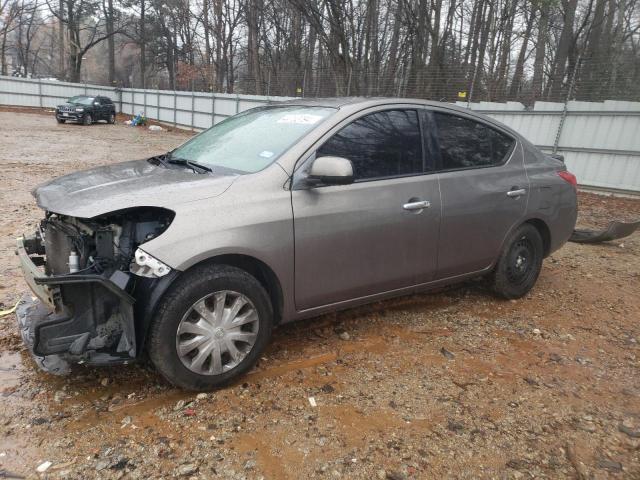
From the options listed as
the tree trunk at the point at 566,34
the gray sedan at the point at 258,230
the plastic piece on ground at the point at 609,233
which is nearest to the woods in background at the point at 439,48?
the tree trunk at the point at 566,34

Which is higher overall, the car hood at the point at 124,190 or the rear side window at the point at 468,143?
the rear side window at the point at 468,143

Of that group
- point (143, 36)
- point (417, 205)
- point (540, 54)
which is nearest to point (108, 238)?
point (417, 205)

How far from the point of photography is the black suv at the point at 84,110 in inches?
969

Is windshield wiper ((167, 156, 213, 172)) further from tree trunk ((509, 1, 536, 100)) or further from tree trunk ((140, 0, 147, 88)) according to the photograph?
tree trunk ((140, 0, 147, 88))

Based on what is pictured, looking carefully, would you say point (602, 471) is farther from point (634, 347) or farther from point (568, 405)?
point (634, 347)

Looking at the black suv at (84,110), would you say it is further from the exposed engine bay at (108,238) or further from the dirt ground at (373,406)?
the exposed engine bay at (108,238)

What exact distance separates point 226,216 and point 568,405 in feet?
Answer: 7.72

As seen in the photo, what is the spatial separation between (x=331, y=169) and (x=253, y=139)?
0.78 metres

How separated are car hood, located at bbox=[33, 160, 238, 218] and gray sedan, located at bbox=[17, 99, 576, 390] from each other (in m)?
0.01

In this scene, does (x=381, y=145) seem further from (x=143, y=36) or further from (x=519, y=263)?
(x=143, y=36)

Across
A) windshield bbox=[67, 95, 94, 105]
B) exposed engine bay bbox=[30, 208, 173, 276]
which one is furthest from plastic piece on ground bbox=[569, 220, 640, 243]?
windshield bbox=[67, 95, 94, 105]

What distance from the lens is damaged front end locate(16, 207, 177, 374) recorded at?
95.3 inches

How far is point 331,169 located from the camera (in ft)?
9.37

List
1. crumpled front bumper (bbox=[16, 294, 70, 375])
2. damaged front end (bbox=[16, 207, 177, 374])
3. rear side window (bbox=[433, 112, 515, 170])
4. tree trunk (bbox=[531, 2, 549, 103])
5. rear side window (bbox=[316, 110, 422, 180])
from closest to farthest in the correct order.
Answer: damaged front end (bbox=[16, 207, 177, 374]), crumpled front bumper (bbox=[16, 294, 70, 375]), rear side window (bbox=[316, 110, 422, 180]), rear side window (bbox=[433, 112, 515, 170]), tree trunk (bbox=[531, 2, 549, 103])
